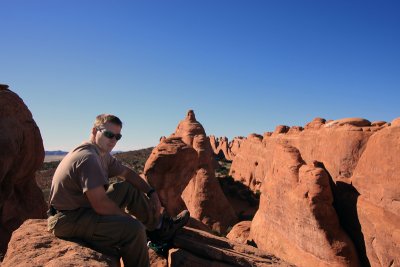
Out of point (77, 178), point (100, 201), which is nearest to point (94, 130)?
point (77, 178)

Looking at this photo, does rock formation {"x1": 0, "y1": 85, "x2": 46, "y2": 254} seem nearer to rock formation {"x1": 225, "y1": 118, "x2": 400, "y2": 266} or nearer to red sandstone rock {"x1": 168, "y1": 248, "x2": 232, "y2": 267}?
red sandstone rock {"x1": 168, "y1": 248, "x2": 232, "y2": 267}

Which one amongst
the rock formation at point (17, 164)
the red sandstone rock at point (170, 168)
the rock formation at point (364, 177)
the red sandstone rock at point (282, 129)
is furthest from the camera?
the red sandstone rock at point (282, 129)

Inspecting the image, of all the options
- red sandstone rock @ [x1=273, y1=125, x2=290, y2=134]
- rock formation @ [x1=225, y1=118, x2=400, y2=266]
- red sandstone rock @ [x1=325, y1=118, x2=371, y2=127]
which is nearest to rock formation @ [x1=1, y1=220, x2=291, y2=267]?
rock formation @ [x1=225, y1=118, x2=400, y2=266]

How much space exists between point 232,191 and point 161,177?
1458 centimetres

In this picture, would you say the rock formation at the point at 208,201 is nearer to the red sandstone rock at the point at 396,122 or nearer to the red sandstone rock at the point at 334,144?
the red sandstone rock at the point at 334,144

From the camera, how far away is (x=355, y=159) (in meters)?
10.5

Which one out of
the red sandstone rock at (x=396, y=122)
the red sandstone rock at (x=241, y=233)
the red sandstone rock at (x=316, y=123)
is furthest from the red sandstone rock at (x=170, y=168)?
the red sandstone rock at (x=396, y=122)

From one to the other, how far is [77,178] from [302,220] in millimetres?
8680

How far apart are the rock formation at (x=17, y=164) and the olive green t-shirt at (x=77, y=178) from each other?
8458mm

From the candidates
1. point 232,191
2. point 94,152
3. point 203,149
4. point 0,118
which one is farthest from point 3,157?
point 232,191

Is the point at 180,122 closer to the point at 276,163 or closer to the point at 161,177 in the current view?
the point at 161,177

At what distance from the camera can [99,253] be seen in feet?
12.5

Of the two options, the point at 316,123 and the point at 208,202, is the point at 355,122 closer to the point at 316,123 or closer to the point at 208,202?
the point at 316,123

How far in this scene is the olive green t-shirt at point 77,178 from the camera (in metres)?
3.65
